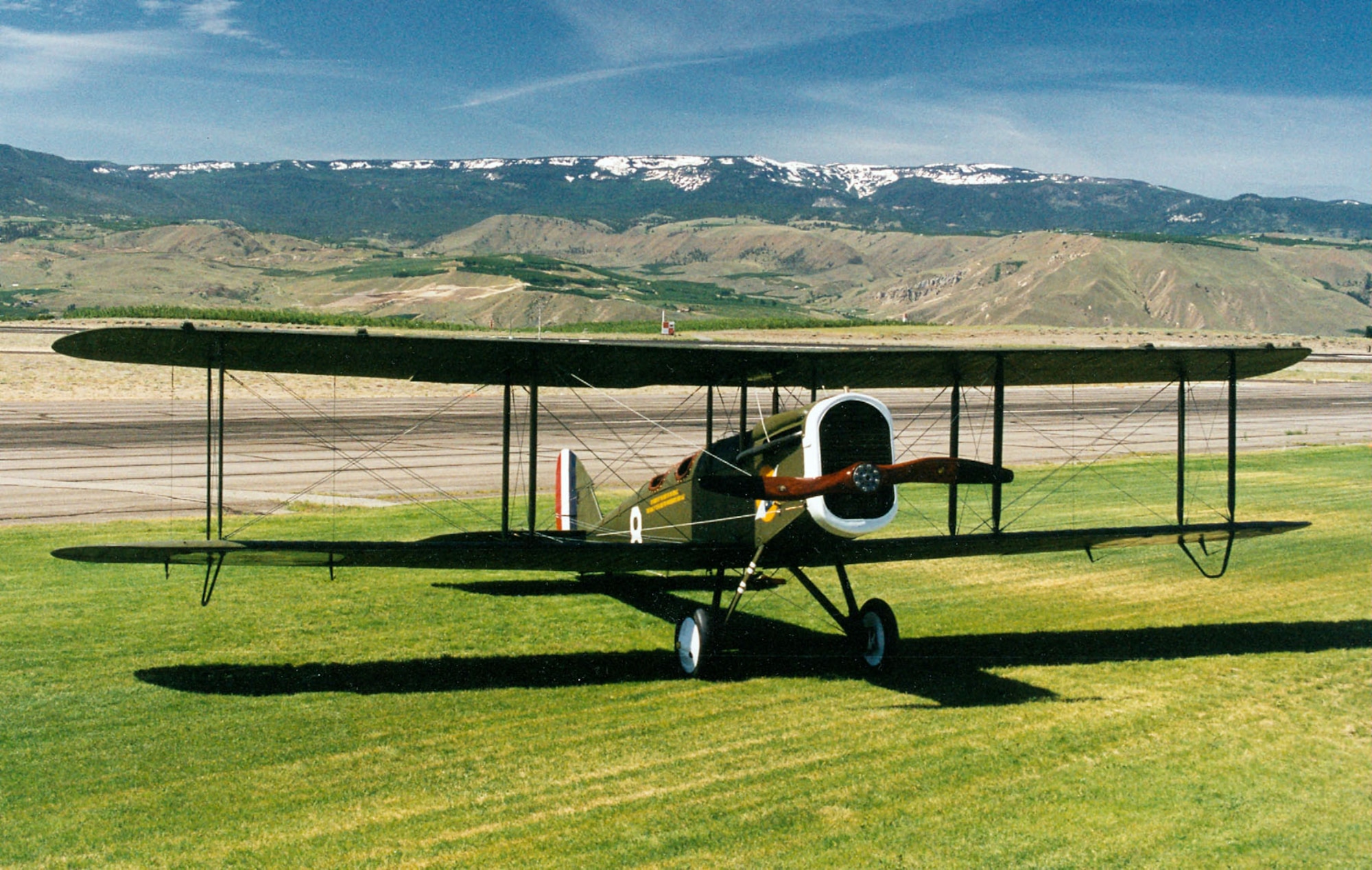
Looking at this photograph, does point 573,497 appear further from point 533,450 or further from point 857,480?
point 857,480

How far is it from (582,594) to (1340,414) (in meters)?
49.6

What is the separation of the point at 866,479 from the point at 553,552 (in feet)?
10.5

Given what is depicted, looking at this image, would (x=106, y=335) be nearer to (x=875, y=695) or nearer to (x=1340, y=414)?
(x=875, y=695)

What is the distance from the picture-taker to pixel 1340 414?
51.3 m

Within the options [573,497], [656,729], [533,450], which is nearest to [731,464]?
[533,450]

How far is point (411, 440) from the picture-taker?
36.2 meters

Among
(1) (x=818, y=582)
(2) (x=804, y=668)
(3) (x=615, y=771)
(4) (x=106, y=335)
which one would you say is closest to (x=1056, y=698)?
(2) (x=804, y=668)

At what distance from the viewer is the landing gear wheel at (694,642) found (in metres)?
10.2

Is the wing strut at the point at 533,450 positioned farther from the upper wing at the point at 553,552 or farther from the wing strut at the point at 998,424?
the wing strut at the point at 998,424

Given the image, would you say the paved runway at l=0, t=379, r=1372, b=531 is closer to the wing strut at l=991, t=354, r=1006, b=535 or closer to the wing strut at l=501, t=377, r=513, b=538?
the wing strut at l=501, t=377, r=513, b=538

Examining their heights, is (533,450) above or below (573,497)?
above

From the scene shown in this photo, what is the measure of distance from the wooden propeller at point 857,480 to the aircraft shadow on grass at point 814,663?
2082mm

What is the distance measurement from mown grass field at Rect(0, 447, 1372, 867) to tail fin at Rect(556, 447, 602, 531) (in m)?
1.55

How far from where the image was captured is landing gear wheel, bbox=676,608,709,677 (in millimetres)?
10242
